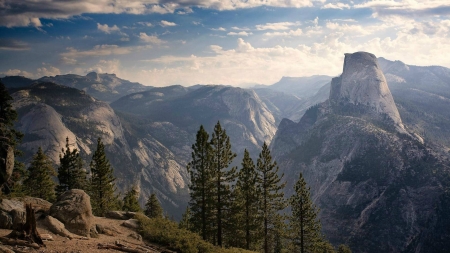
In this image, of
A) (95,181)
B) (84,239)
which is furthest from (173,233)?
(95,181)

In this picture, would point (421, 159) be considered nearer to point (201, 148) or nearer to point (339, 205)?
point (339, 205)

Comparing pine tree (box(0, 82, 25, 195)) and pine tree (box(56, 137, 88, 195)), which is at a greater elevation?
pine tree (box(0, 82, 25, 195))

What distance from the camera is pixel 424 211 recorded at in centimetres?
12519

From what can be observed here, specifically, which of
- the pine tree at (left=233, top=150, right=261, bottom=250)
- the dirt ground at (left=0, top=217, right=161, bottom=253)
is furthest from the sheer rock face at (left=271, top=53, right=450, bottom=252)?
the dirt ground at (left=0, top=217, right=161, bottom=253)

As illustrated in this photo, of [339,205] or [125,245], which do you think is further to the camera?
[339,205]

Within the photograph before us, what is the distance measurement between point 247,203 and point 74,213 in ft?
71.4

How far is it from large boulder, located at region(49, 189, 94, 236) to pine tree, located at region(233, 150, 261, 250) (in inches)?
737

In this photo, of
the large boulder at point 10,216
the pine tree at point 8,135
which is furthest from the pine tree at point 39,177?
the large boulder at point 10,216

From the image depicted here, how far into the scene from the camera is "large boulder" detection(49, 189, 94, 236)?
2459cm

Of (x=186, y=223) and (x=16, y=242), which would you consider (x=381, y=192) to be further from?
(x=16, y=242)

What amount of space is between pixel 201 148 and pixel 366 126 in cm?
18561

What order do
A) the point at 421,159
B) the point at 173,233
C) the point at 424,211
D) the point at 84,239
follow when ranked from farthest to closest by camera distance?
the point at 421,159, the point at 424,211, the point at 173,233, the point at 84,239

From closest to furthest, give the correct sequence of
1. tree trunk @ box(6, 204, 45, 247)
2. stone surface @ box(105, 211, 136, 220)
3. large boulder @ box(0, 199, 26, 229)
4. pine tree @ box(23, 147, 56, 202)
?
tree trunk @ box(6, 204, 45, 247) < large boulder @ box(0, 199, 26, 229) < stone surface @ box(105, 211, 136, 220) < pine tree @ box(23, 147, 56, 202)

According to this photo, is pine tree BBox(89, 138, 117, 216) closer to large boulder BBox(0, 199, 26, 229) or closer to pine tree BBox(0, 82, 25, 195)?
pine tree BBox(0, 82, 25, 195)
